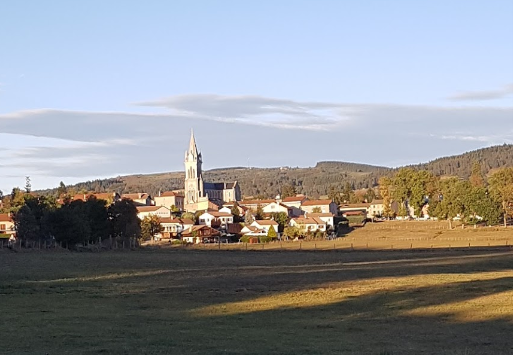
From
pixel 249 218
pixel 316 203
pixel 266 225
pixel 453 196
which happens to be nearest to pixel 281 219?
pixel 249 218

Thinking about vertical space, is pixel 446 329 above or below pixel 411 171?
below

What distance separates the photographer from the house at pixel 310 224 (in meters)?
128

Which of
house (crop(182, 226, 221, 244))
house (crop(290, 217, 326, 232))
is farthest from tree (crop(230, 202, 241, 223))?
house (crop(182, 226, 221, 244))

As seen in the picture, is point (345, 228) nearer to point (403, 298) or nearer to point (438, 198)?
point (438, 198)

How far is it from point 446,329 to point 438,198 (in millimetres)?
120212

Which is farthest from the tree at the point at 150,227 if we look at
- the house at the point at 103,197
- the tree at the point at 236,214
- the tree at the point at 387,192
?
the tree at the point at 387,192

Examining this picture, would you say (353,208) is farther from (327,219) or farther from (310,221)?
(310,221)

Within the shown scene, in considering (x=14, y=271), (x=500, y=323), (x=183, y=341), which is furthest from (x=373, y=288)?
(x=14, y=271)

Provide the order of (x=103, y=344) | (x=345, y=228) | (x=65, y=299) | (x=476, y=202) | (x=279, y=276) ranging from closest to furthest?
(x=103, y=344) → (x=65, y=299) → (x=279, y=276) → (x=476, y=202) → (x=345, y=228)

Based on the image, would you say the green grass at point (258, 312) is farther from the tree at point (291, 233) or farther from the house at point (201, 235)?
the tree at point (291, 233)

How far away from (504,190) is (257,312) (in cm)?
10456

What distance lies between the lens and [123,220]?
3964 inches

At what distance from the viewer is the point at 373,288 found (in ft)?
122

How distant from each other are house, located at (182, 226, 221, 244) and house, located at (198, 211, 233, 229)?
23.8 m
